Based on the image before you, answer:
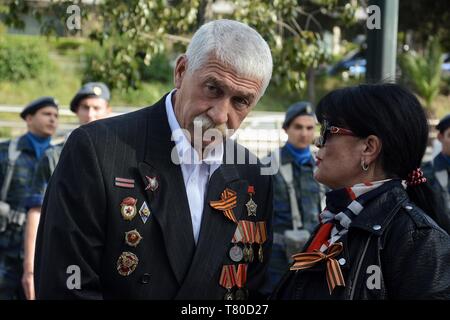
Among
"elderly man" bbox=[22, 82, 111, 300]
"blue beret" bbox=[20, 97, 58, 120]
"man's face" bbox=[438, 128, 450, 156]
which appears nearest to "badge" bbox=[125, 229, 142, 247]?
"elderly man" bbox=[22, 82, 111, 300]

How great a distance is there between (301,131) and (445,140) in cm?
135

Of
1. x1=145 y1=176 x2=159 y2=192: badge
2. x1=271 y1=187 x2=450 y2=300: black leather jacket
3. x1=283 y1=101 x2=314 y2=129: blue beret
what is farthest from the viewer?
x1=283 y1=101 x2=314 y2=129: blue beret

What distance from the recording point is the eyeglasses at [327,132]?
9.21 feet

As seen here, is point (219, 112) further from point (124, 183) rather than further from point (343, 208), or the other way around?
point (343, 208)

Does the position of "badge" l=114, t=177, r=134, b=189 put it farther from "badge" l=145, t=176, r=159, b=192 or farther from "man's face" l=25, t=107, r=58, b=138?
"man's face" l=25, t=107, r=58, b=138

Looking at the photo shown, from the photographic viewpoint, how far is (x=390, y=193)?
271 centimetres

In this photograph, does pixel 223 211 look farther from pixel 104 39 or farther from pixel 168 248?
pixel 104 39

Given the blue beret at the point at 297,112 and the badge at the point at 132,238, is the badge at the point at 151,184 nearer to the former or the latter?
the badge at the point at 132,238

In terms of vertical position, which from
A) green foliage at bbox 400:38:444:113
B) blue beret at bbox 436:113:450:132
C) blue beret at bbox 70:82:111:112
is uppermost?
green foliage at bbox 400:38:444:113

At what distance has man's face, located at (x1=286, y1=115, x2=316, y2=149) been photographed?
6.49m

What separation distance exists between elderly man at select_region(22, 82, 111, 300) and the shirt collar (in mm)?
2810

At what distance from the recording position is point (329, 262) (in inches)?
104

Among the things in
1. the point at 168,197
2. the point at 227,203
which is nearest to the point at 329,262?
the point at 227,203

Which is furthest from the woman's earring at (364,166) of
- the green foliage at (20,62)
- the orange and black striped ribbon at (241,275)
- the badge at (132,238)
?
the green foliage at (20,62)
